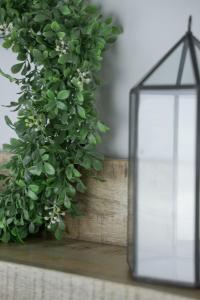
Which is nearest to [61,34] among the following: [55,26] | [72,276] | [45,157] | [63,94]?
[55,26]

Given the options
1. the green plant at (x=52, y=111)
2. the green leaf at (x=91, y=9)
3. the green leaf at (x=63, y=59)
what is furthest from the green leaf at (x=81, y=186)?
the green leaf at (x=91, y=9)

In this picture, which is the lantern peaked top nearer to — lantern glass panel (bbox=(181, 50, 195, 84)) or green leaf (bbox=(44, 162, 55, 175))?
lantern glass panel (bbox=(181, 50, 195, 84))

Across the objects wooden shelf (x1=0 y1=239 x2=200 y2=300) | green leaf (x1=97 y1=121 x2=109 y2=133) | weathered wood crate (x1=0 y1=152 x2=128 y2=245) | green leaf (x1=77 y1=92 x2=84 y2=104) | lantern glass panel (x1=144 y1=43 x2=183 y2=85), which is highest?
lantern glass panel (x1=144 y1=43 x2=183 y2=85)

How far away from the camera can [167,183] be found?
830 mm

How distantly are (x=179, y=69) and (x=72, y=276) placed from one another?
36 cm

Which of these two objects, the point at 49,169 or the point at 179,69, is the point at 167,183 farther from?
the point at 49,169

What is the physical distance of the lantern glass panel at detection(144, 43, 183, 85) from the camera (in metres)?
0.84

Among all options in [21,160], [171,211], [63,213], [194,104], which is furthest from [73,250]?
[194,104]

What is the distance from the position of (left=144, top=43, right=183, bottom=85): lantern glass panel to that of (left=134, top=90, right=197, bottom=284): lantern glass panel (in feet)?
0.07

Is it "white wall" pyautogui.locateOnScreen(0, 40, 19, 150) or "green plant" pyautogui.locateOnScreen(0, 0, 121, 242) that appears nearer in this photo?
"green plant" pyautogui.locateOnScreen(0, 0, 121, 242)

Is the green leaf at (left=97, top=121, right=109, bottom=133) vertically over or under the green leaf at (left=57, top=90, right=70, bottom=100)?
under

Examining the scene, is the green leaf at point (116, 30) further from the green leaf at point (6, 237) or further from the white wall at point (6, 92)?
the green leaf at point (6, 237)

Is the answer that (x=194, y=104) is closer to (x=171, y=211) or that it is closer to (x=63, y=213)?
(x=171, y=211)

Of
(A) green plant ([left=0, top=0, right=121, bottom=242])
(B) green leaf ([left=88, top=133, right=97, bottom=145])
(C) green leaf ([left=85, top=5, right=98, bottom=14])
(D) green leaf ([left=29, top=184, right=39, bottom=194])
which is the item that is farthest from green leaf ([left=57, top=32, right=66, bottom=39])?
(D) green leaf ([left=29, top=184, right=39, bottom=194])
